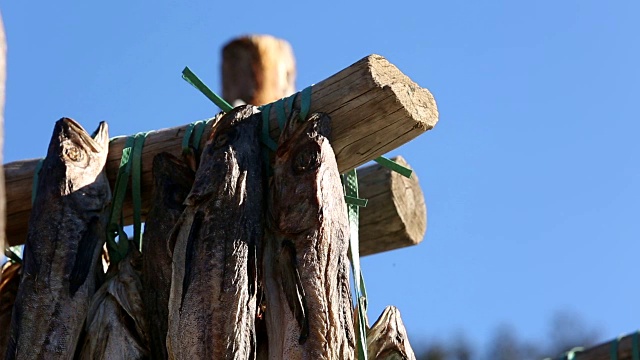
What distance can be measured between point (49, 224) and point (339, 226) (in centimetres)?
81

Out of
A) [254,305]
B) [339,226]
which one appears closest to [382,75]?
[339,226]

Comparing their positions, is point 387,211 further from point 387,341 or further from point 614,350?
point 614,350

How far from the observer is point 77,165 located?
12.2 feet

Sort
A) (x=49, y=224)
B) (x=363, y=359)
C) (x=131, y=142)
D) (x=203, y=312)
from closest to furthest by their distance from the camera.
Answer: (x=203, y=312), (x=363, y=359), (x=49, y=224), (x=131, y=142)

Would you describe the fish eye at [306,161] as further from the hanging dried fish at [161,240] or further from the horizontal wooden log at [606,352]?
the horizontal wooden log at [606,352]

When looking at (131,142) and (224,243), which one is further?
(131,142)

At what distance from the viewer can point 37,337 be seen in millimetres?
3469

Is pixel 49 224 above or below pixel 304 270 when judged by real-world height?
above

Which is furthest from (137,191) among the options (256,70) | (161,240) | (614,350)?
(256,70)

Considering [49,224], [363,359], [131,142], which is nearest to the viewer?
[363,359]

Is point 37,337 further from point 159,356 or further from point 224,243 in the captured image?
point 224,243

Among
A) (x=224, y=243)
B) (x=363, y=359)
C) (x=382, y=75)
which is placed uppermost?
(x=382, y=75)

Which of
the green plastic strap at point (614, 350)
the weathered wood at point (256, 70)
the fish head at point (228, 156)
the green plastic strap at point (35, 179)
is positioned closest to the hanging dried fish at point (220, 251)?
the fish head at point (228, 156)

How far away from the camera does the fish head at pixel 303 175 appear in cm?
330
